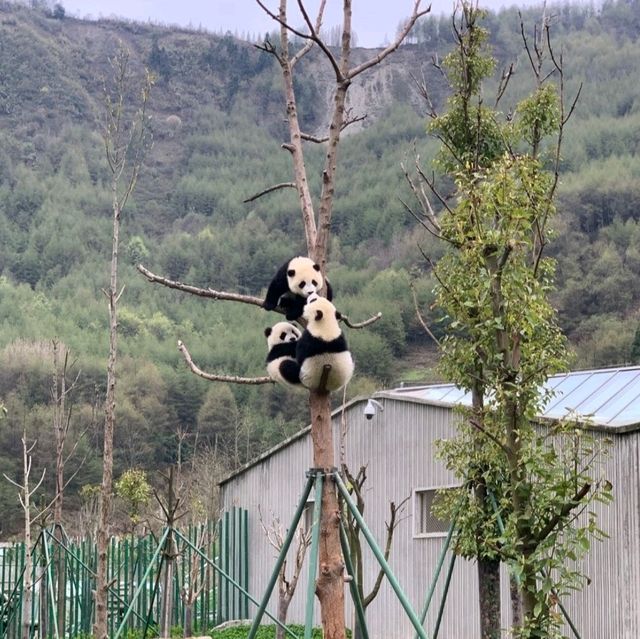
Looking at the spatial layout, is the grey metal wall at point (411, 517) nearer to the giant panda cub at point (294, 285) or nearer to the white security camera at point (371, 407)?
the white security camera at point (371, 407)

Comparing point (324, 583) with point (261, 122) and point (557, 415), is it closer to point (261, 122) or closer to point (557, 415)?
point (557, 415)

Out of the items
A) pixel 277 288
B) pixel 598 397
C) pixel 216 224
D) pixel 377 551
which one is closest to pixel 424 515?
pixel 598 397

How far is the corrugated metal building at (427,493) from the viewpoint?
10805 millimetres

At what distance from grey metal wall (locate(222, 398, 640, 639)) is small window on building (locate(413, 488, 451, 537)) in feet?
0.27

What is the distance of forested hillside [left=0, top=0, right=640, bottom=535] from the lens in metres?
41.6

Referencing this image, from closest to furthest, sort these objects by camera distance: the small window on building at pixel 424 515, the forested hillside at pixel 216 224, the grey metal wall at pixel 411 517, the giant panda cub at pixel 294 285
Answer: the giant panda cub at pixel 294 285 < the grey metal wall at pixel 411 517 < the small window on building at pixel 424 515 < the forested hillside at pixel 216 224

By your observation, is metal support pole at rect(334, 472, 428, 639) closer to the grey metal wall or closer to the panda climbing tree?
the panda climbing tree

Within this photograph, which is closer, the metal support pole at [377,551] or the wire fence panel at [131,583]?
the metal support pole at [377,551]

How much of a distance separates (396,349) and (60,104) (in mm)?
37614

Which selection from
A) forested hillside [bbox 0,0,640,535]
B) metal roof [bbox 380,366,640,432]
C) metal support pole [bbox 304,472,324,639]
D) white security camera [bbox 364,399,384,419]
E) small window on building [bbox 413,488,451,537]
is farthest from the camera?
forested hillside [bbox 0,0,640,535]

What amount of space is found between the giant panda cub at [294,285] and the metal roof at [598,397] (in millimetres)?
5732

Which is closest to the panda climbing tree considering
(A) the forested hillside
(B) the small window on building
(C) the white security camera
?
(B) the small window on building

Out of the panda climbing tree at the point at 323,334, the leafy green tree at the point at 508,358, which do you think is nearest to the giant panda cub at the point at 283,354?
the panda climbing tree at the point at 323,334

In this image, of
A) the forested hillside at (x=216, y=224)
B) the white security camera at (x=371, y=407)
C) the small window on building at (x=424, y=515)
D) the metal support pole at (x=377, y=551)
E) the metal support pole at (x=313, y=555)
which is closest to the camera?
the metal support pole at (x=313, y=555)
